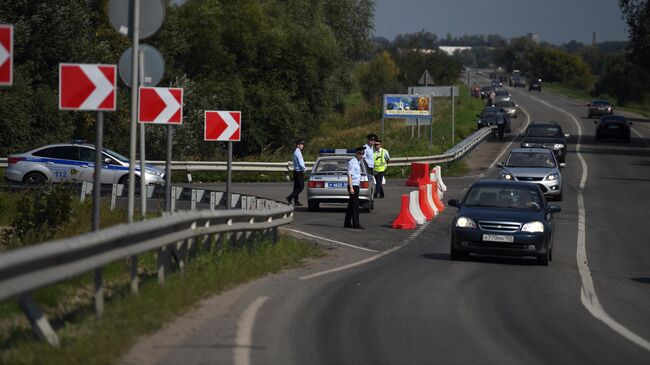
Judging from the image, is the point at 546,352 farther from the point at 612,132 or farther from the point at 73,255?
the point at 612,132

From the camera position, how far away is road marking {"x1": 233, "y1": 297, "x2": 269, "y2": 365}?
8.91 meters

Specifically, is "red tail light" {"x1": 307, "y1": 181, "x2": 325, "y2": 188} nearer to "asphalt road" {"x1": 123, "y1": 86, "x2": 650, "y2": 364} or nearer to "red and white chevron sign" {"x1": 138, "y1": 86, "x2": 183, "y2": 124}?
"asphalt road" {"x1": 123, "y1": 86, "x2": 650, "y2": 364}

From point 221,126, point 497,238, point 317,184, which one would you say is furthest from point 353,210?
point 497,238

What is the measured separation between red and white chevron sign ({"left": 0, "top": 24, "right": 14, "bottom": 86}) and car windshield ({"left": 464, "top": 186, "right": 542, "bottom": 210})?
1097 cm

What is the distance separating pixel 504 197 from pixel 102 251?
10952 mm

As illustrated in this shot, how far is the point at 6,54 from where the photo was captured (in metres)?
9.48

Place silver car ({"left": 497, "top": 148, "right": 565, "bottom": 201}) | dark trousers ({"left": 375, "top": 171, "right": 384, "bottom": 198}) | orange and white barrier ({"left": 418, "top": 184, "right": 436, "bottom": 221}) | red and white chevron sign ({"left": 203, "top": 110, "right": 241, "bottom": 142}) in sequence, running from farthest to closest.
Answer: dark trousers ({"left": 375, "top": 171, "right": 384, "bottom": 198})
silver car ({"left": 497, "top": 148, "right": 565, "bottom": 201})
orange and white barrier ({"left": 418, "top": 184, "right": 436, "bottom": 221})
red and white chevron sign ({"left": 203, "top": 110, "right": 241, "bottom": 142})

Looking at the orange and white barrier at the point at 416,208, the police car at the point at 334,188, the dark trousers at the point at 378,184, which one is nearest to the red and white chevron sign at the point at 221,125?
Answer: the orange and white barrier at the point at 416,208

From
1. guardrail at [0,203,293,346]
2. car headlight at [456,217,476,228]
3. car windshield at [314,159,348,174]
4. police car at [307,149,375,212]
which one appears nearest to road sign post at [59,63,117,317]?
guardrail at [0,203,293,346]

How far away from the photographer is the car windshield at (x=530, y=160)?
33.4 m

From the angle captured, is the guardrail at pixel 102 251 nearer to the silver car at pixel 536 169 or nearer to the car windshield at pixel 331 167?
the car windshield at pixel 331 167

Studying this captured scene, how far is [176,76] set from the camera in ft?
168

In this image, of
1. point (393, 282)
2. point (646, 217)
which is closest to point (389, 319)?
point (393, 282)

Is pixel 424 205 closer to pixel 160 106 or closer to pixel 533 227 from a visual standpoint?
pixel 533 227
